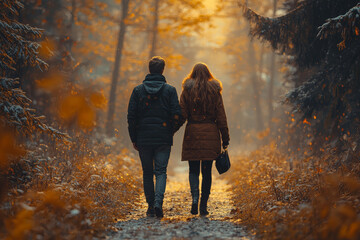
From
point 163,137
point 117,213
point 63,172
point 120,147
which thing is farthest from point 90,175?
point 120,147

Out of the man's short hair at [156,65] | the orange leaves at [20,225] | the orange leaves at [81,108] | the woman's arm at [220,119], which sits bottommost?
the orange leaves at [20,225]

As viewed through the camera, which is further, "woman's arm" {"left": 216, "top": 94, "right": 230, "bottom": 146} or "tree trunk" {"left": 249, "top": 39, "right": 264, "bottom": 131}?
"tree trunk" {"left": 249, "top": 39, "right": 264, "bottom": 131}

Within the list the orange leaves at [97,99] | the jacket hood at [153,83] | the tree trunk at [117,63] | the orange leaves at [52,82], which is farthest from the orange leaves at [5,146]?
the tree trunk at [117,63]

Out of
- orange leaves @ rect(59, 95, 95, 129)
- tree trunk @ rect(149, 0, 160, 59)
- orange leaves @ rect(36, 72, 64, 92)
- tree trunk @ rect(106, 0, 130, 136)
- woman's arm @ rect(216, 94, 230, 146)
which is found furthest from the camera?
tree trunk @ rect(149, 0, 160, 59)

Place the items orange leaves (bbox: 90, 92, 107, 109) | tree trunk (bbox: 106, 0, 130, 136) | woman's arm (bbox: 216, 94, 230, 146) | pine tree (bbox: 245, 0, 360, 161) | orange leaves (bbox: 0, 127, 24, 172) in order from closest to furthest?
orange leaves (bbox: 0, 127, 24, 172), woman's arm (bbox: 216, 94, 230, 146), pine tree (bbox: 245, 0, 360, 161), orange leaves (bbox: 90, 92, 107, 109), tree trunk (bbox: 106, 0, 130, 136)

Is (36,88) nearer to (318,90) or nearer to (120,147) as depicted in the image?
(120,147)

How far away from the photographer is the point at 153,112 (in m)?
5.53

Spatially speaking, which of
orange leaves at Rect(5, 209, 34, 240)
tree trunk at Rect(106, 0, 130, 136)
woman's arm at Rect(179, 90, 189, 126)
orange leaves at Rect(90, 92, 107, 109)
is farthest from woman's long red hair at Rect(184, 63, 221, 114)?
tree trunk at Rect(106, 0, 130, 136)

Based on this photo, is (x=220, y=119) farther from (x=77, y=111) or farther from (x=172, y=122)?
(x=77, y=111)

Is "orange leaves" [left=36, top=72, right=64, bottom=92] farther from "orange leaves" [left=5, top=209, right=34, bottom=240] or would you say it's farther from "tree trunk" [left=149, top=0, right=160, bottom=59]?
"orange leaves" [left=5, top=209, right=34, bottom=240]

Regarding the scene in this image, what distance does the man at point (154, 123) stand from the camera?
5.49 m

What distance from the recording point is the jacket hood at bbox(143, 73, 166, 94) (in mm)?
5492

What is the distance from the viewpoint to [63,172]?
23.3 feet

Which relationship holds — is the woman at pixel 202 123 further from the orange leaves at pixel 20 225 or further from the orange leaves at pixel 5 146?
the orange leaves at pixel 5 146
